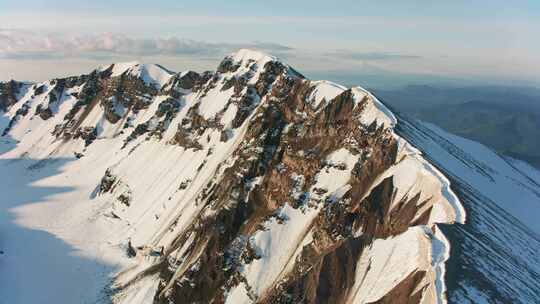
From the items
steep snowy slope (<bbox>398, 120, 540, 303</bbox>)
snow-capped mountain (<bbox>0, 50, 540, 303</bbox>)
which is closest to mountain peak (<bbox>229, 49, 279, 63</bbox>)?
snow-capped mountain (<bbox>0, 50, 540, 303</bbox>)

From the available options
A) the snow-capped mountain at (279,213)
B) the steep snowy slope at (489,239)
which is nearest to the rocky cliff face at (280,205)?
the snow-capped mountain at (279,213)

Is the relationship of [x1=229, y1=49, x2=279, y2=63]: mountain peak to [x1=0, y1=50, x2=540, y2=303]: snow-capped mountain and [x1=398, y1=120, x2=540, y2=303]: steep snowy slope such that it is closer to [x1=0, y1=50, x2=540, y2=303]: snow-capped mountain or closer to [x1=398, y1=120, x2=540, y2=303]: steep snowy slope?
[x1=0, y1=50, x2=540, y2=303]: snow-capped mountain

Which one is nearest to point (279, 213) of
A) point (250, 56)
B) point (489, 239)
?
point (489, 239)

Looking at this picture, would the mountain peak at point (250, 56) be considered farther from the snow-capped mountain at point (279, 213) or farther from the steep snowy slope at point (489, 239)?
the steep snowy slope at point (489, 239)

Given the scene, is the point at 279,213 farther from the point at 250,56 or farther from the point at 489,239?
the point at 250,56

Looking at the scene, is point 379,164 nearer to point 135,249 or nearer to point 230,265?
point 230,265

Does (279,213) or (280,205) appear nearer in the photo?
(279,213)
